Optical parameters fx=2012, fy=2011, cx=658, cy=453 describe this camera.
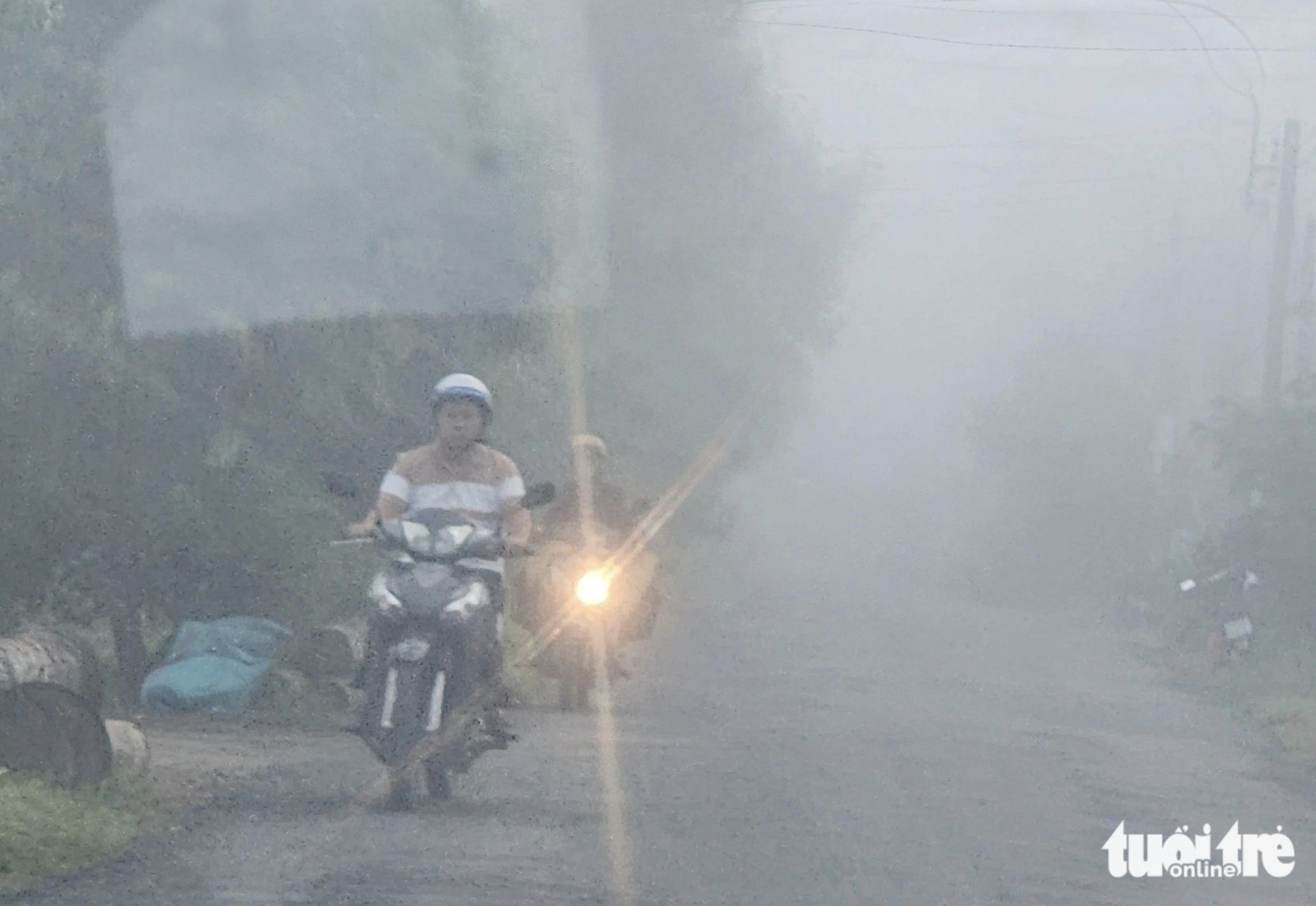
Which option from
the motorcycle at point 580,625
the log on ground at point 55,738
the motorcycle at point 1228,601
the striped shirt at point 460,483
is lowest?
the log on ground at point 55,738

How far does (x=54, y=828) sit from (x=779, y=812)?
3147 mm

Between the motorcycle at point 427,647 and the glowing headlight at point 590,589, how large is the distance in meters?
Result: 3.94

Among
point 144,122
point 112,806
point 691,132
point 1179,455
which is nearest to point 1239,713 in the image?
point 144,122

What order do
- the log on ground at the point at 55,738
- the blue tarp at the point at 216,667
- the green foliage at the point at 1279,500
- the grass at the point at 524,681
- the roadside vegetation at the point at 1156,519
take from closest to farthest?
1. the log on ground at the point at 55,738
2. the blue tarp at the point at 216,667
3. the grass at the point at 524,681
4. the roadside vegetation at the point at 1156,519
5. the green foliage at the point at 1279,500

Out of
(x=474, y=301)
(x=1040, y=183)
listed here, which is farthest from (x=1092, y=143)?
(x=474, y=301)

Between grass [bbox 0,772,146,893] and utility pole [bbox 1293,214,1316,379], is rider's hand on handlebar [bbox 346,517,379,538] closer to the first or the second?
grass [bbox 0,772,146,893]

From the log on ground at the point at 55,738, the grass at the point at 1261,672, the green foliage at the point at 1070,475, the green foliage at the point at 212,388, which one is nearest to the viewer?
the log on ground at the point at 55,738

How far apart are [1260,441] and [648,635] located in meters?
12.2

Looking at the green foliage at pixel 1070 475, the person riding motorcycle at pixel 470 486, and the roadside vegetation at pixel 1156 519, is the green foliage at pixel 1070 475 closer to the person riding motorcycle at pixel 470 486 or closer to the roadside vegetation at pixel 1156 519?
the roadside vegetation at pixel 1156 519

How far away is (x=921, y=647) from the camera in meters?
22.0

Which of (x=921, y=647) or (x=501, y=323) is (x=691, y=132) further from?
(x=501, y=323)

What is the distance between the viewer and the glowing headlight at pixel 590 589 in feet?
42.5

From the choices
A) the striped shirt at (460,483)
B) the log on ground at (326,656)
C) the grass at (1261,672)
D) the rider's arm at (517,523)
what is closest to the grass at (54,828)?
the striped shirt at (460,483)

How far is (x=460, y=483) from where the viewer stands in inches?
364
